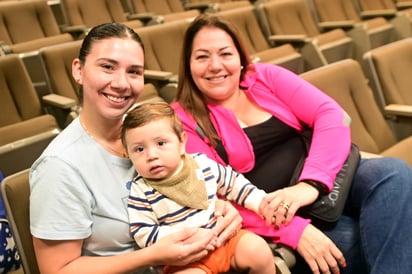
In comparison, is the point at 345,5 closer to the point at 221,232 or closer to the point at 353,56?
the point at 353,56

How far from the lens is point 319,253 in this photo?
2.61 feet

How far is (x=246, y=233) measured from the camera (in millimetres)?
763

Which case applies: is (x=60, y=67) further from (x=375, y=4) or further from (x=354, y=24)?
(x=375, y=4)

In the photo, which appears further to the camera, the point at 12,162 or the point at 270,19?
the point at 270,19

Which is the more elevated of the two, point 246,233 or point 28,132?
point 28,132

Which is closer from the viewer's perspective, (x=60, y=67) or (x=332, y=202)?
(x=332, y=202)

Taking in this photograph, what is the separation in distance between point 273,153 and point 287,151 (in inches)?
1.3

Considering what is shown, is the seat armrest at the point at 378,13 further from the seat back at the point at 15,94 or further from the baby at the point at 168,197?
the baby at the point at 168,197

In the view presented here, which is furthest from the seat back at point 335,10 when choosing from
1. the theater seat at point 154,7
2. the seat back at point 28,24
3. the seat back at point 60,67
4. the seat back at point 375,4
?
the seat back at point 60,67

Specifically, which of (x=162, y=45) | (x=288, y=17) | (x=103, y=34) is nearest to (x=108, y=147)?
(x=103, y=34)

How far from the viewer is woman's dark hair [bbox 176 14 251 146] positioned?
0.96 meters

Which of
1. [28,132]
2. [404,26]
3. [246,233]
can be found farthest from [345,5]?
[246,233]

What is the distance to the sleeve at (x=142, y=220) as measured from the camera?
2.28ft

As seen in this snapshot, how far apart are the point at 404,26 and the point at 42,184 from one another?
242 cm
